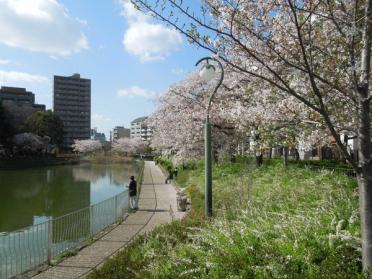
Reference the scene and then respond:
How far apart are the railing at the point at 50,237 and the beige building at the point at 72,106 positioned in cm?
11954

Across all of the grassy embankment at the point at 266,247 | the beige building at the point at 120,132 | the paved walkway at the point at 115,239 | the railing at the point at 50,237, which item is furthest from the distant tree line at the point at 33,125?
the beige building at the point at 120,132

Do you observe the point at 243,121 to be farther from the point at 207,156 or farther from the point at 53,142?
the point at 53,142

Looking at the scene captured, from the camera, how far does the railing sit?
34.3ft

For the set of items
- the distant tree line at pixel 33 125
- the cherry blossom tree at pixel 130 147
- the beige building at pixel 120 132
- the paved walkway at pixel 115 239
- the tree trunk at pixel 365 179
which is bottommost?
the paved walkway at pixel 115 239

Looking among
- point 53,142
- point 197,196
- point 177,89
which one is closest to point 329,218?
point 197,196

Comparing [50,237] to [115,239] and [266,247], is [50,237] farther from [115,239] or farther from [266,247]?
[266,247]

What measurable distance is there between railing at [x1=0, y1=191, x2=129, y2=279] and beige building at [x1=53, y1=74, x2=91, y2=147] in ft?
392

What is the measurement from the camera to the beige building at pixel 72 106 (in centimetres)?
13375

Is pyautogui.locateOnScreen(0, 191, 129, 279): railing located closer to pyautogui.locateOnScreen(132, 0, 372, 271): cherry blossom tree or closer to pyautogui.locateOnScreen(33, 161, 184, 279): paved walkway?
pyautogui.locateOnScreen(33, 161, 184, 279): paved walkway

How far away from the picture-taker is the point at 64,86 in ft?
446

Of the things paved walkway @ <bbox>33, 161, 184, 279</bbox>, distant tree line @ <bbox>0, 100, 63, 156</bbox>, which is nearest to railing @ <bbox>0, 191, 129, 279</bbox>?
paved walkway @ <bbox>33, 161, 184, 279</bbox>

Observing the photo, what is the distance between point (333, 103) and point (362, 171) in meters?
2.03

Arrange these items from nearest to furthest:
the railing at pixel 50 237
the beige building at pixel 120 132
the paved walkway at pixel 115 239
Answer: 1. the paved walkway at pixel 115 239
2. the railing at pixel 50 237
3. the beige building at pixel 120 132

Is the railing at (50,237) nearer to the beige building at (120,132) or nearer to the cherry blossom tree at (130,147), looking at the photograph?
the cherry blossom tree at (130,147)
